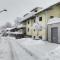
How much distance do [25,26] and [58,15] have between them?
20122mm

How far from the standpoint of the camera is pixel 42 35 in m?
37.6

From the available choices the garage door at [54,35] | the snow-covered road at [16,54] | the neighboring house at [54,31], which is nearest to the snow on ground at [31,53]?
the snow-covered road at [16,54]

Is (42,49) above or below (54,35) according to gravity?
below

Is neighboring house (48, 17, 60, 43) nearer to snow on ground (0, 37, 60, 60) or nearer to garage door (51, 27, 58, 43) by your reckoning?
garage door (51, 27, 58, 43)

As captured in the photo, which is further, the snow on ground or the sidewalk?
the sidewalk

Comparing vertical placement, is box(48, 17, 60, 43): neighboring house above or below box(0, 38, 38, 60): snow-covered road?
above

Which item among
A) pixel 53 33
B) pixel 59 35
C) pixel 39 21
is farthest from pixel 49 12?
pixel 59 35

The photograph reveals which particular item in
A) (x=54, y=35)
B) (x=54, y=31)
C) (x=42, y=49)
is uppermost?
(x=54, y=31)

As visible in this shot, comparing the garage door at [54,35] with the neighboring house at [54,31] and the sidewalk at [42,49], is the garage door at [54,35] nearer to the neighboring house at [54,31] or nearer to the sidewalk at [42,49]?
the neighboring house at [54,31]

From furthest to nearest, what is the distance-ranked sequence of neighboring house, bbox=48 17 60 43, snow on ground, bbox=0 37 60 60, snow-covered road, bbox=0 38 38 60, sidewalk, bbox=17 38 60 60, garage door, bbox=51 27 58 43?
garage door, bbox=51 27 58 43
neighboring house, bbox=48 17 60 43
sidewalk, bbox=17 38 60 60
snow on ground, bbox=0 37 60 60
snow-covered road, bbox=0 38 38 60

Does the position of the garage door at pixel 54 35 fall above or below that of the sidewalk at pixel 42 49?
above

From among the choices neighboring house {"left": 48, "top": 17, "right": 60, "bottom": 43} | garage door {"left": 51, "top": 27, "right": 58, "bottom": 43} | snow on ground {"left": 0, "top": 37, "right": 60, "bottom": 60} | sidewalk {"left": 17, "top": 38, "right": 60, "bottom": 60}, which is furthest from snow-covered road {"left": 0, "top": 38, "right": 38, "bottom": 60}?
garage door {"left": 51, "top": 27, "right": 58, "bottom": 43}

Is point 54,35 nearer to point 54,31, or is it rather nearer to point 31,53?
point 54,31

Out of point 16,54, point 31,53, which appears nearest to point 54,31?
point 31,53
